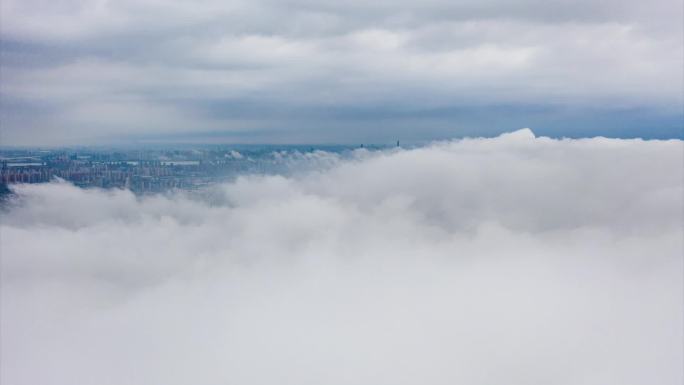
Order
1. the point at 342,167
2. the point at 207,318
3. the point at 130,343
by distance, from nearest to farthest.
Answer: the point at 130,343
the point at 207,318
the point at 342,167

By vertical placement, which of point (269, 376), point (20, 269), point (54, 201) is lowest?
point (269, 376)

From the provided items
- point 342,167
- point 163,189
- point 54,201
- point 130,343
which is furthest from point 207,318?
point 342,167

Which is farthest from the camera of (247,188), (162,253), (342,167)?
(342,167)

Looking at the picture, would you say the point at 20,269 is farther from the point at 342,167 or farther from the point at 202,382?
the point at 342,167

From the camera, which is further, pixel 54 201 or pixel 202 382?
pixel 54 201

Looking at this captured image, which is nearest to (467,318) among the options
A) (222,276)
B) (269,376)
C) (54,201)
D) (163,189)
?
(269,376)

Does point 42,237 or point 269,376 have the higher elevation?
point 42,237

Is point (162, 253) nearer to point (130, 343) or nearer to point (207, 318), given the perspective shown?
point (207, 318)

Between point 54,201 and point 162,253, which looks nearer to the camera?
point 54,201

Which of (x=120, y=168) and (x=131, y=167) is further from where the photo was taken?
(x=131, y=167)
